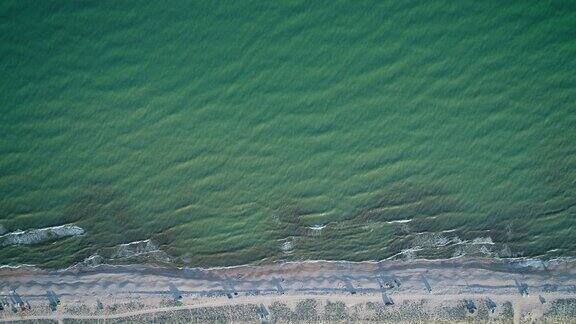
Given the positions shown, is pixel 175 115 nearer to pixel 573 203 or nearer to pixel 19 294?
pixel 19 294

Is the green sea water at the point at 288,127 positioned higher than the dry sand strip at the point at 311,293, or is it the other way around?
the green sea water at the point at 288,127

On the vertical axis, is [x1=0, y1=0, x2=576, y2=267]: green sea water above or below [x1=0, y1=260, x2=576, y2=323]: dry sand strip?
above

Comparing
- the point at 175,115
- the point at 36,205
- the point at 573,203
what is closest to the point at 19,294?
the point at 36,205

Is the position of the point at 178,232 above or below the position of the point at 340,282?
above
